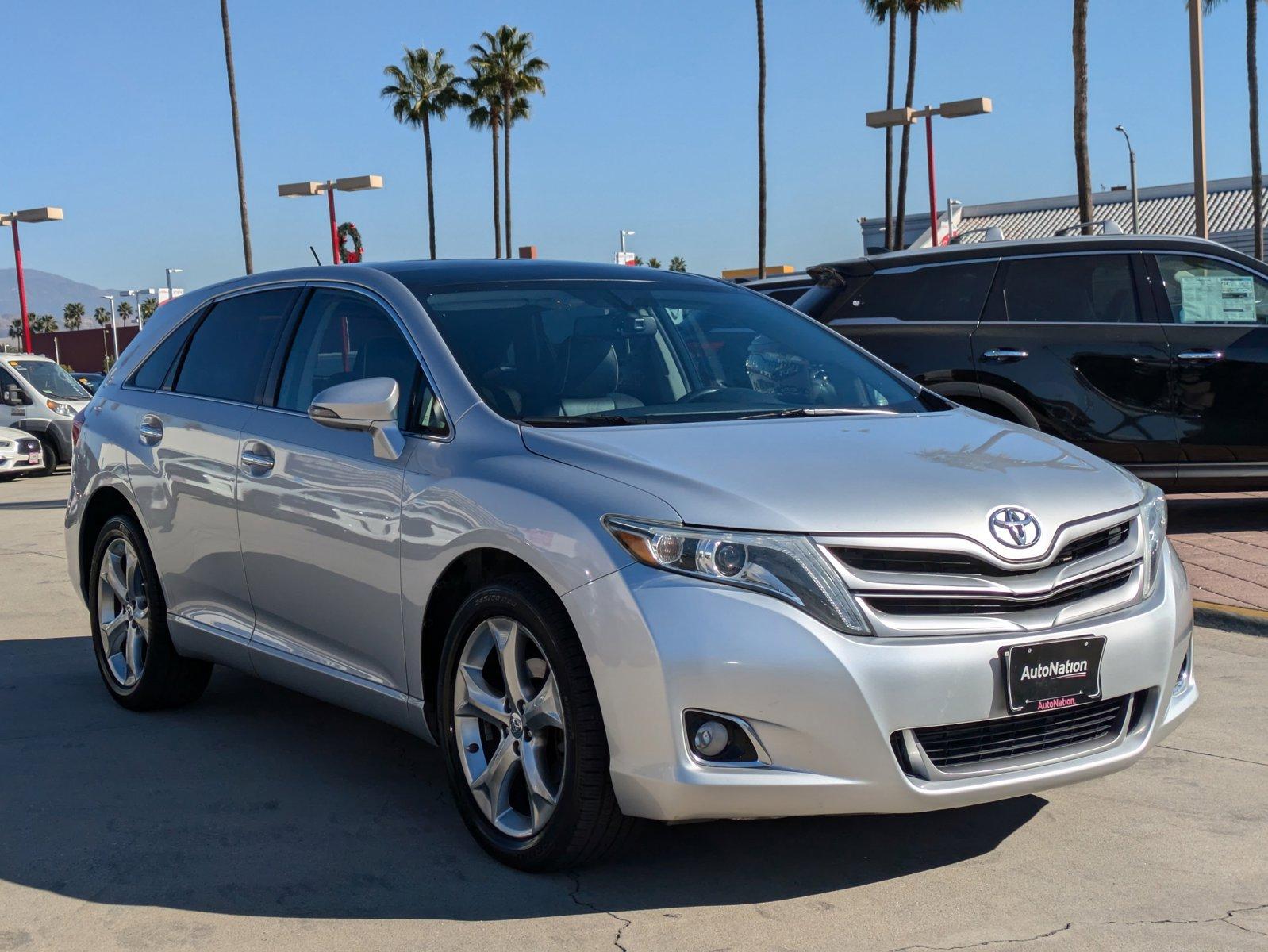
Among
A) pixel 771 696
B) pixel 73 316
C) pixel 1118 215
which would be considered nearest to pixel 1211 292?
pixel 771 696

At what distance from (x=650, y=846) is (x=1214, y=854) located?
59.2 inches

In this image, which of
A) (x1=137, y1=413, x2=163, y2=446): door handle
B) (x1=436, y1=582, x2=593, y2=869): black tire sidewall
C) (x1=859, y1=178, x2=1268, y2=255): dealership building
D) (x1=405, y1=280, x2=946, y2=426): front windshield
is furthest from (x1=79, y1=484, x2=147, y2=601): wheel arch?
(x1=859, y1=178, x2=1268, y2=255): dealership building

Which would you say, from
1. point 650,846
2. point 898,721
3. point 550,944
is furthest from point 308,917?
point 898,721

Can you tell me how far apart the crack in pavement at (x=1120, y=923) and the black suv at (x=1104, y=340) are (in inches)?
233

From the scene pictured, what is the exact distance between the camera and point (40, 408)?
20375 millimetres

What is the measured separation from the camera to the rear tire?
18.5 ft

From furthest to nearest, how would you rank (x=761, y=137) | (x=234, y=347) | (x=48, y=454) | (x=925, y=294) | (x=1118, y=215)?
(x=1118, y=215) → (x=761, y=137) → (x=48, y=454) → (x=925, y=294) → (x=234, y=347)

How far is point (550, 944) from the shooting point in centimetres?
346

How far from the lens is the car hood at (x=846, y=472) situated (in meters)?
3.51

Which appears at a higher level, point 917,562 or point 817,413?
point 817,413

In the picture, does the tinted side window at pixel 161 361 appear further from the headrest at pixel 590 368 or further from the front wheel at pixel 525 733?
the front wheel at pixel 525 733

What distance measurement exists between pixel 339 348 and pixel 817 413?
5.38 feet

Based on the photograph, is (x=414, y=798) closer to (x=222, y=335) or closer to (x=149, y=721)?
(x=149, y=721)

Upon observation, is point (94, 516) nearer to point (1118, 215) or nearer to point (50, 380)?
point (50, 380)
